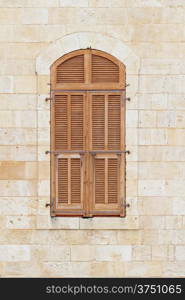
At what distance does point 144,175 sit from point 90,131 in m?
1.01

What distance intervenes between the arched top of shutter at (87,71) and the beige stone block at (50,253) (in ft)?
7.63

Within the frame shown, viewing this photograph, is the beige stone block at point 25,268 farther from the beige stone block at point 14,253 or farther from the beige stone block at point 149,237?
the beige stone block at point 149,237

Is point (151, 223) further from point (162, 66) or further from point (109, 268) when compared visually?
point (162, 66)

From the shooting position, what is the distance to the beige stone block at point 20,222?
20.0 ft

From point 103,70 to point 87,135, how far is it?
0.97 meters

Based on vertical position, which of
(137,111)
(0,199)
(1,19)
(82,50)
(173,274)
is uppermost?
(1,19)

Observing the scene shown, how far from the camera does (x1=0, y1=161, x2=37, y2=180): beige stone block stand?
6086 millimetres

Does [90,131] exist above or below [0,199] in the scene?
above

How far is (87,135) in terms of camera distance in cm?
606

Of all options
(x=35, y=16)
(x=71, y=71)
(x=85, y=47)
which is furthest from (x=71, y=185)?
(x=35, y=16)

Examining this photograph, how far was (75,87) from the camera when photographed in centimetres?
605

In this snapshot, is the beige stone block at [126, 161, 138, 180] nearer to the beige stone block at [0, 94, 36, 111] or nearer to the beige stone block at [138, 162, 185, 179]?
the beige stone block at [138, 162, 185, 179]

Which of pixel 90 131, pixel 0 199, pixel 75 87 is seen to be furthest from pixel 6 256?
pixel 75 87

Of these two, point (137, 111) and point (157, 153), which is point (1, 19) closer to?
point (137, 111)
